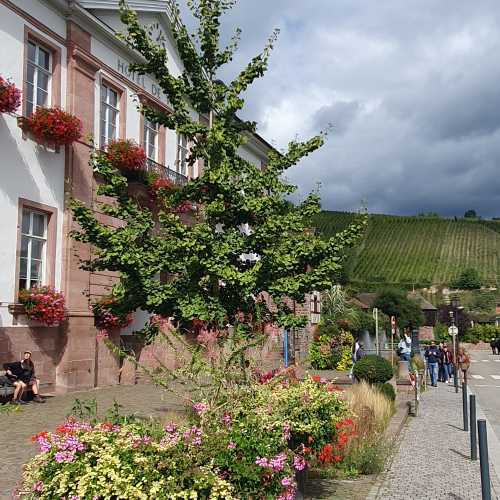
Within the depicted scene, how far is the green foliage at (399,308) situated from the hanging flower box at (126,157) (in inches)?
1908

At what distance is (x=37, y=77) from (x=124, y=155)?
2.78 meters

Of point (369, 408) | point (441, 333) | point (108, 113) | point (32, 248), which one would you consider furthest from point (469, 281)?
point (369, 408)

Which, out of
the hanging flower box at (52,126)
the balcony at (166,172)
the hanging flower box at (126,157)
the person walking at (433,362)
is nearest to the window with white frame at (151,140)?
the balcony at (166,172)

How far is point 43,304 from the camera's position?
13.9 meters

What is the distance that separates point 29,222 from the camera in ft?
47.8

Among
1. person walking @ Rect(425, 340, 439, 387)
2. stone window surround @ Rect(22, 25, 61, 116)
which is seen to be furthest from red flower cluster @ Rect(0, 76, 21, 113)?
person walking @ Rect(425, 340, 439, 387)

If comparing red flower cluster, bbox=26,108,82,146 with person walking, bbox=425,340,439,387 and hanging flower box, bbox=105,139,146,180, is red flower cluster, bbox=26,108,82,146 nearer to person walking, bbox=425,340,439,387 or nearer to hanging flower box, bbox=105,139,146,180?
hanging flower box, bbox=105,139,146,180

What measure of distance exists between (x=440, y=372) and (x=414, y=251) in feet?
275

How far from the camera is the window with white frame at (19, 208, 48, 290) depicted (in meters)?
14.3

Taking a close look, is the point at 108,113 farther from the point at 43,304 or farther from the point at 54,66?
the point at 43,304

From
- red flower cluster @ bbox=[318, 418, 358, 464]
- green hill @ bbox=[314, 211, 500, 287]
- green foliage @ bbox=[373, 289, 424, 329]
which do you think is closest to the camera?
red flower cluster @ bbox=[318, 418, 358, 464]

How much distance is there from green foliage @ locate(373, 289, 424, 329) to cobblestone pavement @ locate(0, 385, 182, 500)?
48.3m

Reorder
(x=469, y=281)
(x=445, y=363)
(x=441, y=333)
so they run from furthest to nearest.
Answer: (x=469, y=281) → (x=441, y=333) → (x=445, y=363)

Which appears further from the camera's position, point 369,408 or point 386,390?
point 386,390
